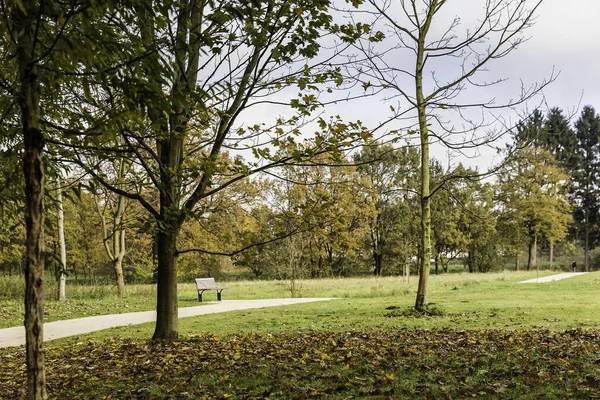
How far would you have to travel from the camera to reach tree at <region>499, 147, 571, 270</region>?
143ft

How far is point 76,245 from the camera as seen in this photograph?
34.6 metres

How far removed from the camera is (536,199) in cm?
4322

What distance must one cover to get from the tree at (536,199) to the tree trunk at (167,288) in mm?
40202

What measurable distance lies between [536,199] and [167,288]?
41448mm

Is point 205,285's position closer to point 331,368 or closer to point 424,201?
point 424,201

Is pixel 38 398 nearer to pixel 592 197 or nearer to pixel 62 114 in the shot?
pixel 62 114

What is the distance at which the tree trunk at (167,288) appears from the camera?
25.2 ft

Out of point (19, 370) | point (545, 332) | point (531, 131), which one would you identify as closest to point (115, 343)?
point (19, 370)

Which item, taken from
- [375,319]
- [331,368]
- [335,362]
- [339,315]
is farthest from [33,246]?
[339,315]

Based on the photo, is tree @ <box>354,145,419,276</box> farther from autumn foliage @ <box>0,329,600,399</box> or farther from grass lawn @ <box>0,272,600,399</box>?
autumn foliage @ <box>0,329,600,399</box>

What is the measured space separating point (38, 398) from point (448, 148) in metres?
9.94

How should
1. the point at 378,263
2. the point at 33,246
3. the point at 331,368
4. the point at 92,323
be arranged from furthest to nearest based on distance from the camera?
the point at 378,263
the point at 92,323
the point at 331,368
the point at 33,246

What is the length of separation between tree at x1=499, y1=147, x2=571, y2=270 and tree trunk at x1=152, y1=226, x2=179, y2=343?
40.2 metres

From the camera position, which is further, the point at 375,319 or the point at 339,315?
the point at 339,315
